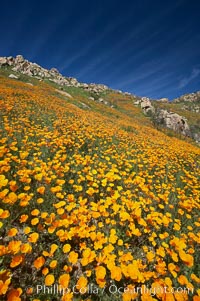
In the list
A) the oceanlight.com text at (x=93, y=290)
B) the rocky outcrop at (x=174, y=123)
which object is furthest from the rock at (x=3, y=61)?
the oceanlight.com text at (x=93, y=290)

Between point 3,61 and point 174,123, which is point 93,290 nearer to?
point 174,123

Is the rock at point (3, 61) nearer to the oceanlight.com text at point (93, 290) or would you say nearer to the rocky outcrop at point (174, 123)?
the rocky outcrop at point (174, 123)

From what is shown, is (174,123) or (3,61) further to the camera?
(3,61)

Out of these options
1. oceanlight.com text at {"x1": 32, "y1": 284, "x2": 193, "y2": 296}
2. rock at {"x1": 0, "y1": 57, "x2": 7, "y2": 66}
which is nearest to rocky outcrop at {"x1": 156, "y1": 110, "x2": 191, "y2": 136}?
oceanlight.com text at {"x1": 32, "y1": 284, "x2": 193, "y2": 296}

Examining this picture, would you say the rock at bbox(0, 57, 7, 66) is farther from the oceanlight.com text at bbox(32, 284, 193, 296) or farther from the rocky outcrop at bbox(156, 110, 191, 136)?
the oceanlight.com text at bbox(32, 284, 193, 296)

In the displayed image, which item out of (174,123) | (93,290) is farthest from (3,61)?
(93,290)

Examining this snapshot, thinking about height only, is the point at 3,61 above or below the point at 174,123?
above

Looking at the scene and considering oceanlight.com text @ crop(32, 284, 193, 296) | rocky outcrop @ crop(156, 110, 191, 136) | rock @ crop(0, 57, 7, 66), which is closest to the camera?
oceanlight.com text @ crop(32, 284, 193, 296)

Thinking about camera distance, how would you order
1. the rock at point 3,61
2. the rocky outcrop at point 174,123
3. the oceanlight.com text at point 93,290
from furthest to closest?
1. the rock at point 3,61
2. the rocky outcrop at point 174,123
3. the oceanlight.com text at point 93,290

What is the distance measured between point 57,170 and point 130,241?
8.40 ft

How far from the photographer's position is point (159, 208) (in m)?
5.07

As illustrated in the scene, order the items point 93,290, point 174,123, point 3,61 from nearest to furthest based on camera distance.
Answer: point 93,290
point 174,123
point 3,61

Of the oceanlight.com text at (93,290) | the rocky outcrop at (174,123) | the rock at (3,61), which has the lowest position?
the oceanlight.com text at (93,290)

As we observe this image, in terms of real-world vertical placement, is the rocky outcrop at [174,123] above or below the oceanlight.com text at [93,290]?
above
